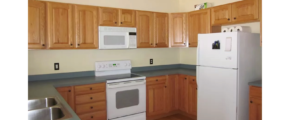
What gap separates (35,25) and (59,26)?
0.31 m

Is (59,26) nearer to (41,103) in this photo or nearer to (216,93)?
(41,103)

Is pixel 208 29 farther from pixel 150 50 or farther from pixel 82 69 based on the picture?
pixel 82 69

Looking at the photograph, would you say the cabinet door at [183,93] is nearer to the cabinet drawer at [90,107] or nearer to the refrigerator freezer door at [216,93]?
the refrigerator freezer door at [216,93]

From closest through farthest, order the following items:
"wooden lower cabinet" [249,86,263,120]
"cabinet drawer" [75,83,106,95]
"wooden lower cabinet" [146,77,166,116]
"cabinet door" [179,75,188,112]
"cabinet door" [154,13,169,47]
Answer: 1. "wooden lower cabinet" [249,86,263,120]
2. "cabinet drawer" [75,83,106,95]
3. "wooden lower cabinet" [146,77,166,116]
4. "cabinet door" [179,75,188,112]
5. "cabinet door" [154,13,169,47]

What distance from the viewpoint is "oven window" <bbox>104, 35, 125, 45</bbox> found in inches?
134

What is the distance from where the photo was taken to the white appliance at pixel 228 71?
2.77m

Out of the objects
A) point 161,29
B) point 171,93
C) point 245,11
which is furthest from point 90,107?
point 245,11

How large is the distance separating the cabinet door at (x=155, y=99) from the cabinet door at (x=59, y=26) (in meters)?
1.54

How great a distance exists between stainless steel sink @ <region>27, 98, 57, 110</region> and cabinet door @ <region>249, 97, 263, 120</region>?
7.90ft

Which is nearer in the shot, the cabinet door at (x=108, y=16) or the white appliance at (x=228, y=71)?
the white appliance at (x=228, y=71)

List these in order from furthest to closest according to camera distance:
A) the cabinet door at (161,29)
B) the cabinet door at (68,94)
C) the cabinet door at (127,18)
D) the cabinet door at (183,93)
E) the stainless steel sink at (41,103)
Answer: the cabinet door at (161,29) < the cabinet door at (183,93) < the cabinet door at (127,18) < the cabinet door at (68,94) < the stainless steel sink at (41,103)

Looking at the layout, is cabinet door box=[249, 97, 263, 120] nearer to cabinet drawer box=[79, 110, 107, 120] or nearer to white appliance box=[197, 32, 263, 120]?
white appliance box=[197, 32, 263, 120]

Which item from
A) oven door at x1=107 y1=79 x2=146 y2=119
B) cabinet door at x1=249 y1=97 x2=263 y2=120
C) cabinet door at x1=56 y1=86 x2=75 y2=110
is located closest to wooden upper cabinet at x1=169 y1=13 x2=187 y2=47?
oven door at x1=107 y1=79 x2=146 y2=119

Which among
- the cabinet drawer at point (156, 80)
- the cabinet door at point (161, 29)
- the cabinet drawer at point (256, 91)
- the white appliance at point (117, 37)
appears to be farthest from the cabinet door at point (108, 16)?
the cabinet drawer at point (256, 91)
